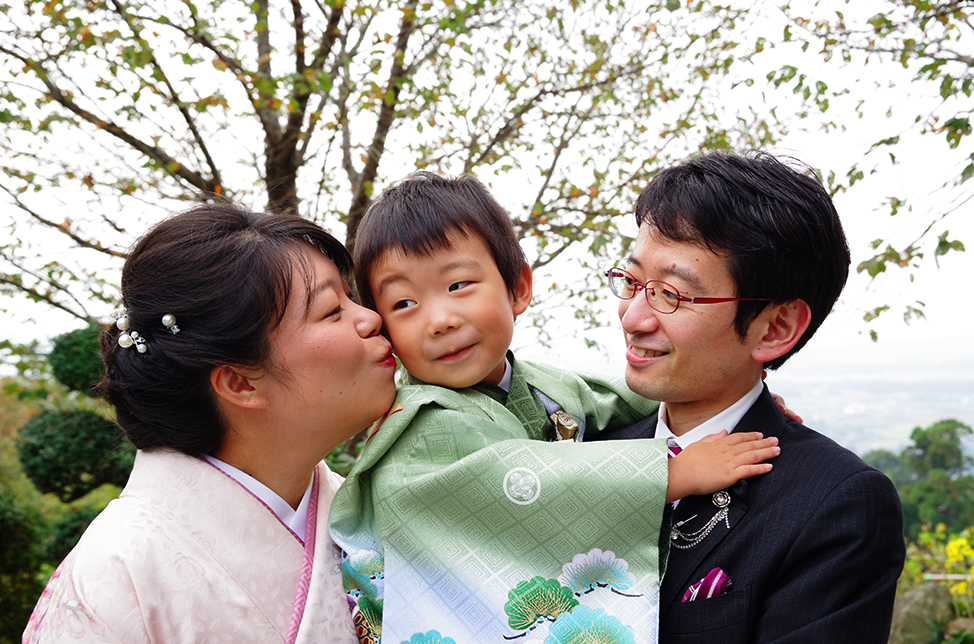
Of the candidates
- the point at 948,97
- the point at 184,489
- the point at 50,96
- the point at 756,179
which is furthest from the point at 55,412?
the point at 948,97

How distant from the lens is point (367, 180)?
543 centimetres

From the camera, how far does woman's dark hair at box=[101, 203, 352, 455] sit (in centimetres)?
199

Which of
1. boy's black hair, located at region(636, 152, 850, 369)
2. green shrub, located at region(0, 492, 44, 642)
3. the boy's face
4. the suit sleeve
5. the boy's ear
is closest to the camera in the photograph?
the suit sleeve

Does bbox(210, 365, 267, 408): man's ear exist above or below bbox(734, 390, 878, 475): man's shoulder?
above

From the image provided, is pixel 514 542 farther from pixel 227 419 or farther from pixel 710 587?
pixel 227 419

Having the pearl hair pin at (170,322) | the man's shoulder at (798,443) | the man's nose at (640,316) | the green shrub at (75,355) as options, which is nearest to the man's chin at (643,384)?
the man's nose at (640,316)

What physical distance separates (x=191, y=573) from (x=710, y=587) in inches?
55.4

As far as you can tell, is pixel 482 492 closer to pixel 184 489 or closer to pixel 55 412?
pixel 184 489

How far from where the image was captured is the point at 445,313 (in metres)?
2.14

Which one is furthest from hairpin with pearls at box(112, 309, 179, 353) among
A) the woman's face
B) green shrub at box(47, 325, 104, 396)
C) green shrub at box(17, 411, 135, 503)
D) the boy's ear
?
green shrub at box(17, 411, 135, 503)

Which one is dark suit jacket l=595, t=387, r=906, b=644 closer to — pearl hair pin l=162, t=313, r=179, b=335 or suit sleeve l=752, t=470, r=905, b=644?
suit sleeve l=752, t=470, r=905, b=644

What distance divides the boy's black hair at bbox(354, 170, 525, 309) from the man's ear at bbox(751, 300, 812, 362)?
831 mm

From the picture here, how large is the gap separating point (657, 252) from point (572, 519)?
807 millimetres

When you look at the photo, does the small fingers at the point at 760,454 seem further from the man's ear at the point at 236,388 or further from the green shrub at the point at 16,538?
the green shrub at the point at 16,538
